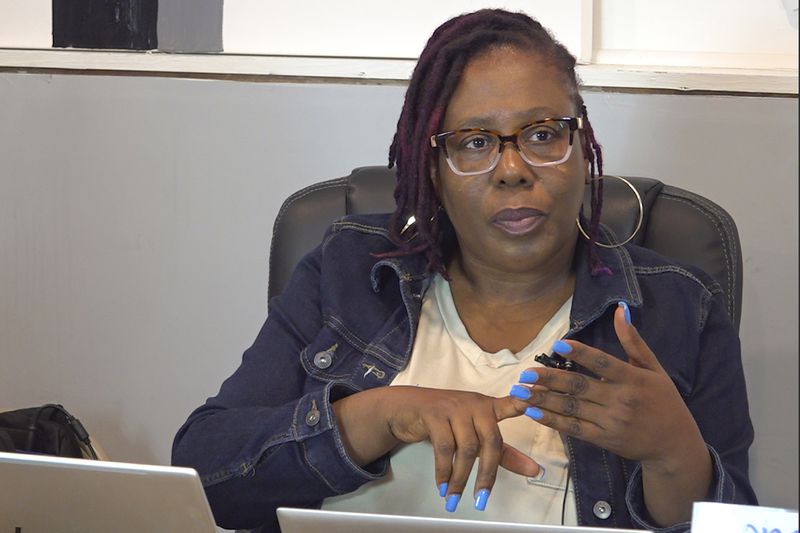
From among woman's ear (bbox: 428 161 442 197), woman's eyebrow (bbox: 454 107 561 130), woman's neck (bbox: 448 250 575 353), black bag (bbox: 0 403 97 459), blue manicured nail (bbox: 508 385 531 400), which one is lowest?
black bag (bbox: 0 403 97 459)

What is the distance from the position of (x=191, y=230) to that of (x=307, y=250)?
638 mm

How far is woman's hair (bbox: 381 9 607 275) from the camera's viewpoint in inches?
55.4

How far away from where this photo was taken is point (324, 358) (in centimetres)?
143

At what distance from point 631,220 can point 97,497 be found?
36.5 inches

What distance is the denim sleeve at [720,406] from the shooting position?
1259mm

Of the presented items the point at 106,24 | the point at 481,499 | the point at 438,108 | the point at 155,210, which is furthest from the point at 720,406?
the point at 106,24

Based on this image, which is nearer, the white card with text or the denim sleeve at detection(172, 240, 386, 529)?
the white card with text

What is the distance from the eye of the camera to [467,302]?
1.50 meters

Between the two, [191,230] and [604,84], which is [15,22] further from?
[604,84]

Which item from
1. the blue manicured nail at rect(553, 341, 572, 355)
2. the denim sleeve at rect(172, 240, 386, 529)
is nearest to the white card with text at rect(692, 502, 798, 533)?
the blue manicured nail at rect(553, 341, 572, 355)

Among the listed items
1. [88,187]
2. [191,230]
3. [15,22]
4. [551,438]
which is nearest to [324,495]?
[551,438]

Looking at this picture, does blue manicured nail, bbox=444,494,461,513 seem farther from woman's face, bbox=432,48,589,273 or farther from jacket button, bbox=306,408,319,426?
woman's face, bbox=432,48,589,273

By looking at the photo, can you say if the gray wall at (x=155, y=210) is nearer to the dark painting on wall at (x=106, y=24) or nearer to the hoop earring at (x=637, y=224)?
the dark painting on wall at (x=106, y=24)

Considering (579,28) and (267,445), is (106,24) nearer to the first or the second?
(579,28)
